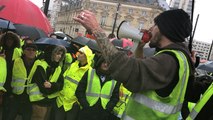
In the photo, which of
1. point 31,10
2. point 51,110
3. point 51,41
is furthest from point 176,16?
point 51,41

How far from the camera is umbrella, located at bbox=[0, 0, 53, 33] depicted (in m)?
5.46

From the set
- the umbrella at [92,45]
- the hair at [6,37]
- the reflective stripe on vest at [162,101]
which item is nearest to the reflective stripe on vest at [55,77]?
the hair at [6,37]

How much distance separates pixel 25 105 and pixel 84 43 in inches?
146

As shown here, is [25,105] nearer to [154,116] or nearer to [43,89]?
[43,89]

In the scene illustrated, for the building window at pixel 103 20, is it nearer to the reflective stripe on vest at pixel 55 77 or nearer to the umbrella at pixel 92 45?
the umbrella at pixel 92 45

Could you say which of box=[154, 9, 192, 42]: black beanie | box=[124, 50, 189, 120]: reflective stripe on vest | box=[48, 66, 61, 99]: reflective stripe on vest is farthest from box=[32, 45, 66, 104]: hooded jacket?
box=[154, 9, 192, 42]: black beanie

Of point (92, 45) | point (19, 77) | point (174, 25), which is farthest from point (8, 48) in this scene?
point (174, 25)

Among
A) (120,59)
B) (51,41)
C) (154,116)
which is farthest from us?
(51,41)

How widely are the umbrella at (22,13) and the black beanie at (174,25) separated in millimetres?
3246

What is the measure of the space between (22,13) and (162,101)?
11.5 ft

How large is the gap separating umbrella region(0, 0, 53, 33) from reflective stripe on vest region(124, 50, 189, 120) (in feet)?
10.7

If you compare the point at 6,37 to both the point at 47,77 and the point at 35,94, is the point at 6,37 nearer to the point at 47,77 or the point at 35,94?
the point at 47,77

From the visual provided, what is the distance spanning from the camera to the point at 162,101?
8.70 ft

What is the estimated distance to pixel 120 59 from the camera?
7.94 ft
